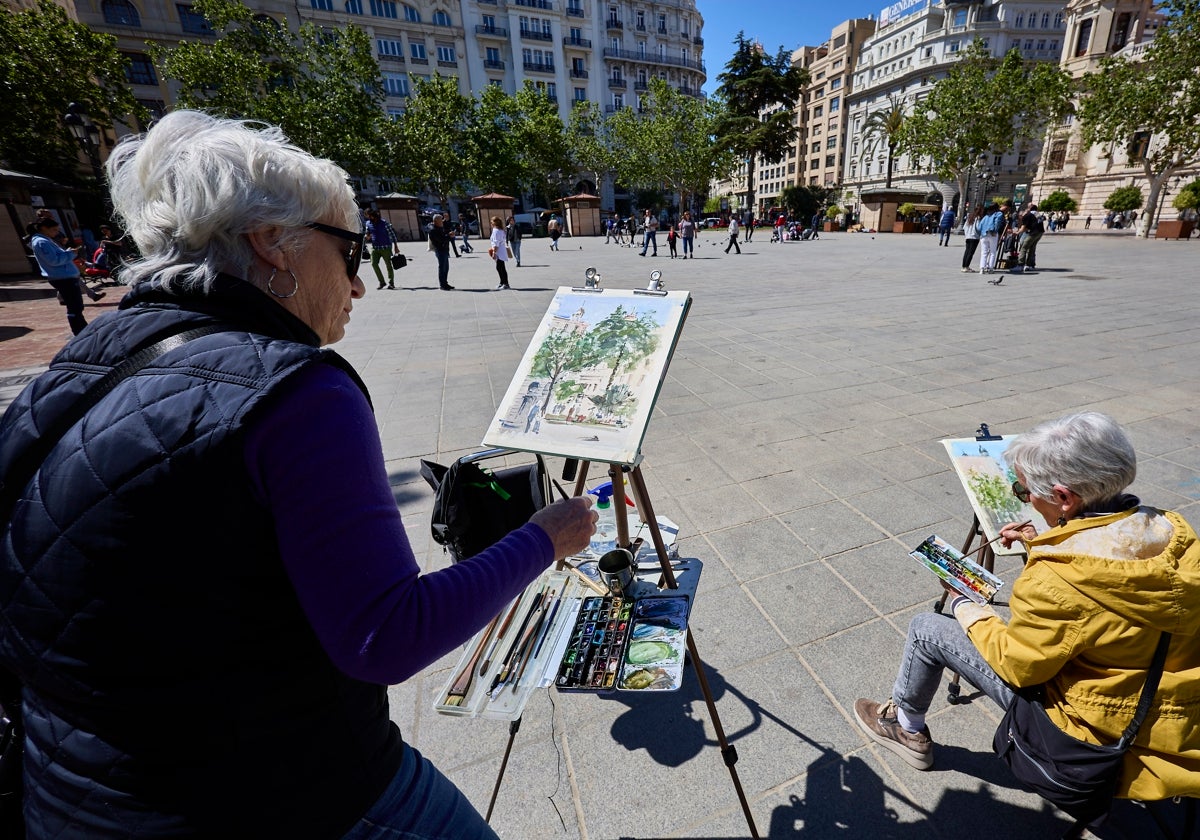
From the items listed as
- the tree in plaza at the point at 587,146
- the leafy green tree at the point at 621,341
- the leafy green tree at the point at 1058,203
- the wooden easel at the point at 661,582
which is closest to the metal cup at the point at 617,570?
the wooden easel at the point at 661,582

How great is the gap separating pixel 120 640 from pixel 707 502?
3.33 metres

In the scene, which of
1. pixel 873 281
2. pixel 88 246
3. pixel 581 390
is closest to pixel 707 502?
pixel 581 390

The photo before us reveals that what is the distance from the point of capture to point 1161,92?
22.0 metres

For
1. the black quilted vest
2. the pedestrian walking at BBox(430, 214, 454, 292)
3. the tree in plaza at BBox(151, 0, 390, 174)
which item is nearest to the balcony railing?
the tree in plaza at BBox(151, 0, 390, 174)

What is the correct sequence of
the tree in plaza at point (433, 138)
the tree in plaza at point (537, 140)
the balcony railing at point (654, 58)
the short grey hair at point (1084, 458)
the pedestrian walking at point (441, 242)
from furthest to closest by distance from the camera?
the balcony railing at point (654, 58), the tree in plaza at point (537, 140), the tree in plaza at point (433, 138), the pedestrian walking at point (441, 242), the short grey hair at point (1084, 458)

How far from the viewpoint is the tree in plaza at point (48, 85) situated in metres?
20.8

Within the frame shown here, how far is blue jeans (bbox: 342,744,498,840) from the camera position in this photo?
3.41ft

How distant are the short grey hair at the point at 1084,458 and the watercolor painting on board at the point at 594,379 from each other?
1156 millimetres

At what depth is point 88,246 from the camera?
20.8 meters

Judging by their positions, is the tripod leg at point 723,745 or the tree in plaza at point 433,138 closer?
the tripod leg at point 723,745

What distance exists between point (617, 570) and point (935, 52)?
80.5 m

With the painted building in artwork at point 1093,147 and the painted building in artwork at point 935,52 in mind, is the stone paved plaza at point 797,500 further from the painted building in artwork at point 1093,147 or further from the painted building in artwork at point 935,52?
the painted building in artwork at point 935,52

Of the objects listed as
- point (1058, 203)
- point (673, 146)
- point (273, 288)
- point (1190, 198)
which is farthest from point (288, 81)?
point (1058, 203)

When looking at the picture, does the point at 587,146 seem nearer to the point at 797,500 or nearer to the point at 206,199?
the point at 797,500
